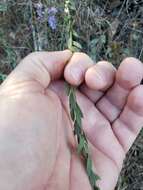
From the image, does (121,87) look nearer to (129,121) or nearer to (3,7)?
(129,121)

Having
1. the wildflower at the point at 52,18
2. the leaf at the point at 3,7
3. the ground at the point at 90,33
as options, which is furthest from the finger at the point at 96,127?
the leaf at the point at 3,7

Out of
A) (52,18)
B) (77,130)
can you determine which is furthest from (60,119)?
(52,18)

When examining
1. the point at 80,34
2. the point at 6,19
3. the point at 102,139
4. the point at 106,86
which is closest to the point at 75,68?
the point at 106,86

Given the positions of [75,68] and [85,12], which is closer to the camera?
[75,68]

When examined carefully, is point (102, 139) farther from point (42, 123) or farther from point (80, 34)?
point (80, 34)

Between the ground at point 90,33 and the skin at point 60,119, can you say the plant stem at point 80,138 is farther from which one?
the ground at point 90,33
